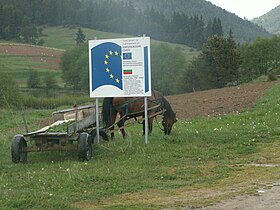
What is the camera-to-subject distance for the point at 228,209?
7320mm

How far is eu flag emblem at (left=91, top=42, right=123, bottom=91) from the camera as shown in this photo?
13828 millimetres

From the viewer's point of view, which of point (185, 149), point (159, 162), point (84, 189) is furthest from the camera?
point (185, 149)

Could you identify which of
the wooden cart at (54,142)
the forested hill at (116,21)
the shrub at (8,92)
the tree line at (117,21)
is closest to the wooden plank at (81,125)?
the wooden cart at (54,142)

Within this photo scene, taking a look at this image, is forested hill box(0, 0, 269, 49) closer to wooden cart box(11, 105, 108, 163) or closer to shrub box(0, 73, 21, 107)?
shrub box(0, 73, 21, 107)

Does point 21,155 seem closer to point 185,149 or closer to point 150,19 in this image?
point 185,149

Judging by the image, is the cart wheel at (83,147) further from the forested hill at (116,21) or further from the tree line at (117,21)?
the tree line at (117,21)

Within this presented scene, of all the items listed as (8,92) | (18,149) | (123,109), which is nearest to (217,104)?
(123,109)

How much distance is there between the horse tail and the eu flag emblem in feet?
2.76

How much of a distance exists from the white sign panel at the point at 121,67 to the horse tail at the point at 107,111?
2.51 feet

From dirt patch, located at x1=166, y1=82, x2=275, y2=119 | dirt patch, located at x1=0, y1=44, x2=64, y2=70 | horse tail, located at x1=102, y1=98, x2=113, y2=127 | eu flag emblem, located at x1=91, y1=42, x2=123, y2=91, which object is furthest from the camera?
dirt patch, located at x1=0, y1=44, x2=64, y2=70

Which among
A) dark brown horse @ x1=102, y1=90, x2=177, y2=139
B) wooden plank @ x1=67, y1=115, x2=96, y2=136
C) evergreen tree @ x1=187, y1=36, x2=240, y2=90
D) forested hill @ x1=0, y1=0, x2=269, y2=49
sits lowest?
wooden plank @ x1=67, y1=115, x2=96, y2=136

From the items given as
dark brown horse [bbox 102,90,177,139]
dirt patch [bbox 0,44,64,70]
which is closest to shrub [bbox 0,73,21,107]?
dark brown horse [bbox 102,90,177,139]

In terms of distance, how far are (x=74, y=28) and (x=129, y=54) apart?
14964cm

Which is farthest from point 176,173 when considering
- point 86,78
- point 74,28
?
point 74,28
